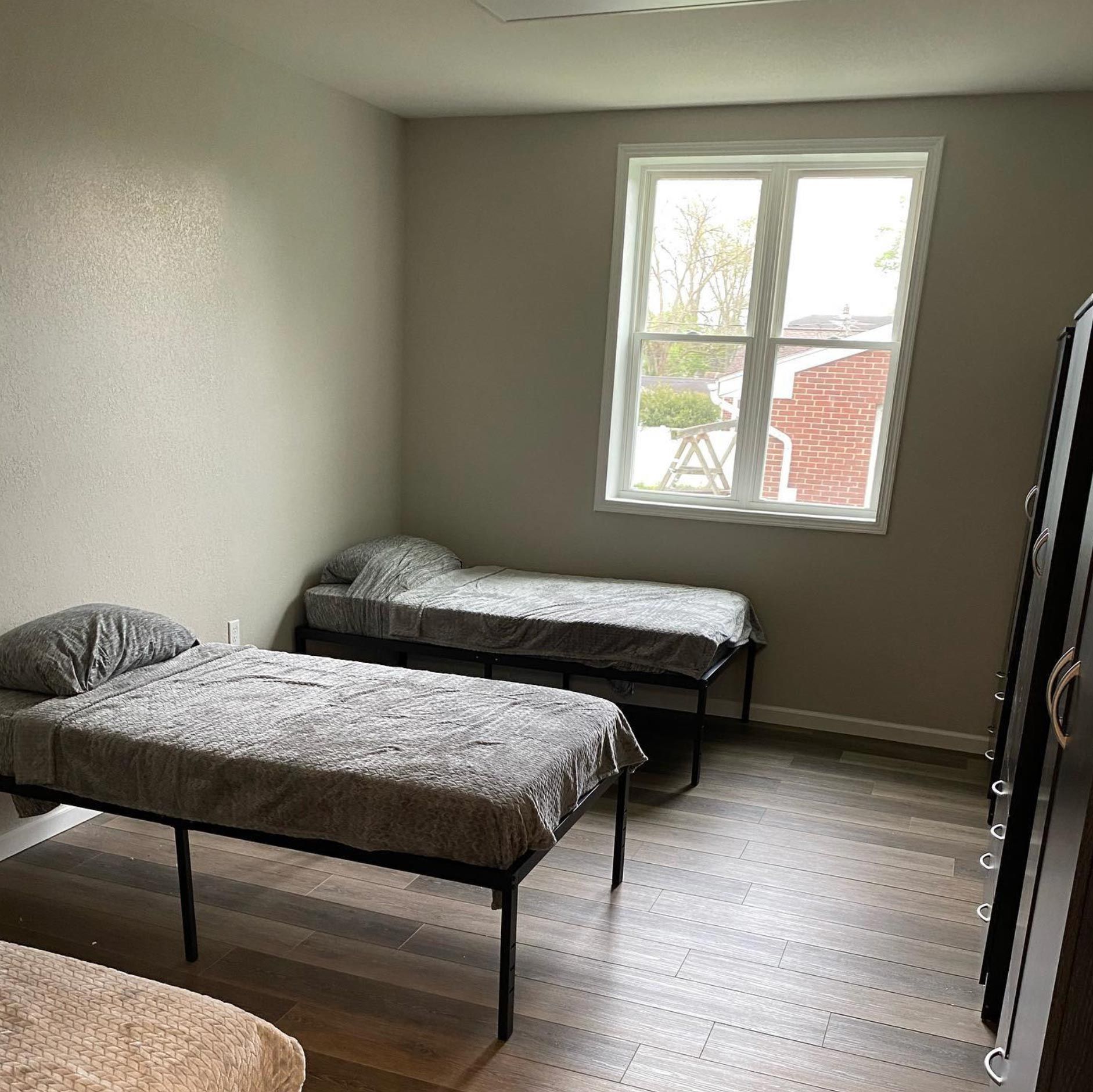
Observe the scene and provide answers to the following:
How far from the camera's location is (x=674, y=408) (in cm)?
444

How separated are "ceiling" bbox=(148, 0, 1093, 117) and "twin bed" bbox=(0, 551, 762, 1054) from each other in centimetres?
208

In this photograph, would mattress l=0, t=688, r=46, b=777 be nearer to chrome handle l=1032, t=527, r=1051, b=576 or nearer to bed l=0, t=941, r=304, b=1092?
bed l=0, t=941, r=304, b=1092

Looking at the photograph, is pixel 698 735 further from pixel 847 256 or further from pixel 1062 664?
pixel 847 256

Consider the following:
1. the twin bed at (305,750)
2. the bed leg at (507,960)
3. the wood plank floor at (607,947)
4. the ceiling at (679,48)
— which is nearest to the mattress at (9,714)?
the twin bed at (305,750)

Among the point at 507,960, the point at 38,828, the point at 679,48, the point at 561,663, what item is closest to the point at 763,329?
the point at 679,48

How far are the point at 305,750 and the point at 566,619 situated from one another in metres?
1.60

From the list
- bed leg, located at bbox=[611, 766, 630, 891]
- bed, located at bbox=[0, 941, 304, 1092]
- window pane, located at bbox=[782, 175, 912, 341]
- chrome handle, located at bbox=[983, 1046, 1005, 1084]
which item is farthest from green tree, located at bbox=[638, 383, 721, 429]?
bed, located at bbox=[0, 941, 304, 1092]

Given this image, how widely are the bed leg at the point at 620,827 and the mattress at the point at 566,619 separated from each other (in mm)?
904

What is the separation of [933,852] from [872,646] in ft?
3.87

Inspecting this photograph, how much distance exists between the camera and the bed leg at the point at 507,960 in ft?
6.91

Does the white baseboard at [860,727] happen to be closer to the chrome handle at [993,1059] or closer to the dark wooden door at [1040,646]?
the dark wooden door at [1040,646]

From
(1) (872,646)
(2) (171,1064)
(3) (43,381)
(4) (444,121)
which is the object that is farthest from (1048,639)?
(4) (444,121)

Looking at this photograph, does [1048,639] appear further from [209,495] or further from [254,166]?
[254,166]

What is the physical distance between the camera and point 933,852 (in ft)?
10.3
